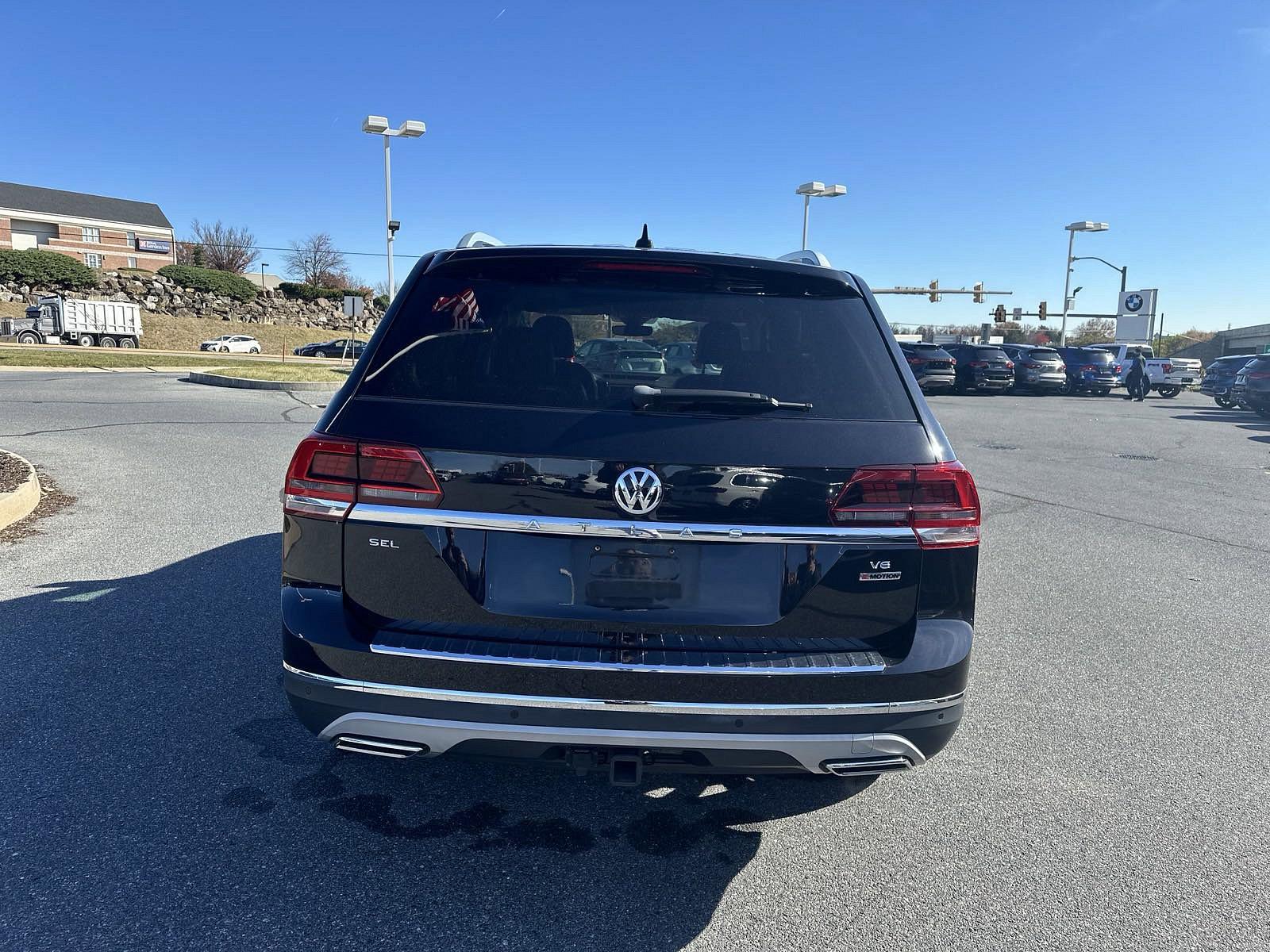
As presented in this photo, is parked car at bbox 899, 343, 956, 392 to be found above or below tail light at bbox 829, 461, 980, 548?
above

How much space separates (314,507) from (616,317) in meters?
1.10

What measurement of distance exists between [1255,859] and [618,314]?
9.01 ft

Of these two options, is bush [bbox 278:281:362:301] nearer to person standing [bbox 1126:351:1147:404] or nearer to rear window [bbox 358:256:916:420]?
person standing [bbox 1126:351:1147:404]

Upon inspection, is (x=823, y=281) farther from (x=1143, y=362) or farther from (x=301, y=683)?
(x=1143, y=362)

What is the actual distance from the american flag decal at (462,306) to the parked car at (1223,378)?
1164 inches

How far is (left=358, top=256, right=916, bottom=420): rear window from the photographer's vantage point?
8.23 feet

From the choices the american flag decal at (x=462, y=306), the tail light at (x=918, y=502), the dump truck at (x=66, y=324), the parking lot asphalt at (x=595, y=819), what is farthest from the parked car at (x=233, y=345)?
the tail light at (x=918, y=502)

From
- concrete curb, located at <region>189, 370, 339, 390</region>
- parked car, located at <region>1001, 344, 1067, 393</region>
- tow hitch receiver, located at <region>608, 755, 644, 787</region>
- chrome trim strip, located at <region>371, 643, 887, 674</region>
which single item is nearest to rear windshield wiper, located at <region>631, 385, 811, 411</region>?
chrome trim strip, located at <region>371, 643, 887, 674</region>

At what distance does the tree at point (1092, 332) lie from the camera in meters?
91.6

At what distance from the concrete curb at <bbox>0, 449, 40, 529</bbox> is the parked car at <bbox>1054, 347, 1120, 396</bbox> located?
3282 cm

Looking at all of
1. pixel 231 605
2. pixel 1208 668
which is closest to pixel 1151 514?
pixel 1208 668

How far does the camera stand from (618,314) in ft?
9.11

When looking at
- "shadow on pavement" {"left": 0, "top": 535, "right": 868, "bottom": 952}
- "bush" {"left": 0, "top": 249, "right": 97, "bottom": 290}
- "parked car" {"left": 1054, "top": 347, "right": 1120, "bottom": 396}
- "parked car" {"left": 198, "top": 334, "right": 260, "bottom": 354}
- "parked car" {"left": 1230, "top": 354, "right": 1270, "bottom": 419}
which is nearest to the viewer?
"shadow on pavement" {"left": 0, "top": 535, "right": 868, "bottom": 952}

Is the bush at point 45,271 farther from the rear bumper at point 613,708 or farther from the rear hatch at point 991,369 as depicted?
the rear bumper at point 613,708
